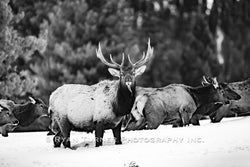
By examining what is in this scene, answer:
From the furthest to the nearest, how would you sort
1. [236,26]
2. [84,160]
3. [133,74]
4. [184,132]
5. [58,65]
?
[58,65], [236,26], [184,132], [133,74], [84,160]

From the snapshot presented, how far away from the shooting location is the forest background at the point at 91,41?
9.78 meters

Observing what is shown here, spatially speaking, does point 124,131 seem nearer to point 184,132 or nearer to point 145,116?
point 145,116

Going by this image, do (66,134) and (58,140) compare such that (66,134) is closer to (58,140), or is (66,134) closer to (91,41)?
(58,140)

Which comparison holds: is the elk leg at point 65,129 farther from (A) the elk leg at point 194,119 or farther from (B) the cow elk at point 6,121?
(A) the elk leg at point 194,119

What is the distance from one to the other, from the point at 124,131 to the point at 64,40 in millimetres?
7023

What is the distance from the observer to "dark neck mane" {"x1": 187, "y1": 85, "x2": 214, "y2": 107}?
6789 millimetres

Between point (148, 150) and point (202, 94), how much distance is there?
235 centimetres

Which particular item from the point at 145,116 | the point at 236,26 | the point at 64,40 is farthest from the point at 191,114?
the point at 64,40

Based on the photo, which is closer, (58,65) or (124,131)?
(124,131)

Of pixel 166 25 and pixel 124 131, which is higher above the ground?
pixel 166 25

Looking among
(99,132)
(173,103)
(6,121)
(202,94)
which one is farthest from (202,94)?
(6,121)

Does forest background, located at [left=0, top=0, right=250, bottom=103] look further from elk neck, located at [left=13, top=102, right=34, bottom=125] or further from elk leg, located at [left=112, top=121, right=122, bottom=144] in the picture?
elk leg, located at [left=112, top=121, right=122, bottom=144]

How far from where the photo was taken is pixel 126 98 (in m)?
4.85

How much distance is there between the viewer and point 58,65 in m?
11.8
